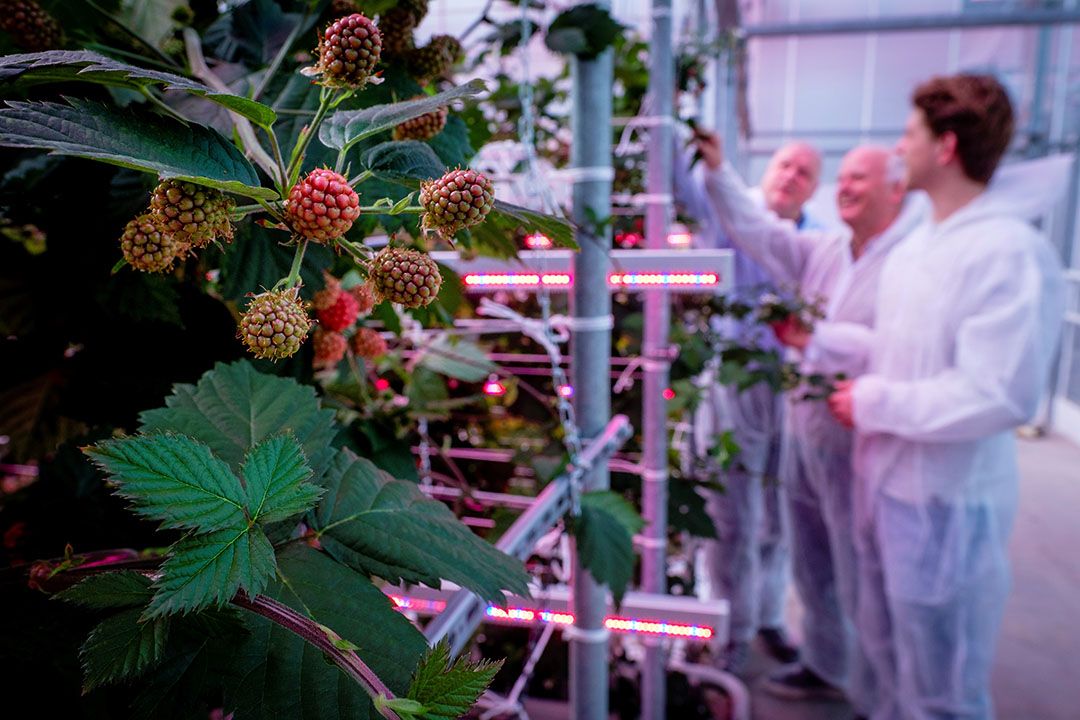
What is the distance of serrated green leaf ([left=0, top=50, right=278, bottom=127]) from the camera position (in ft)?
0.73

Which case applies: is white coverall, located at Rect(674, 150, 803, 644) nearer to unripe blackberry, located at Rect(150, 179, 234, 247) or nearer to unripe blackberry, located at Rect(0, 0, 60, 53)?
unripe blackberry, located at Rect(0, 0, 60, 53)

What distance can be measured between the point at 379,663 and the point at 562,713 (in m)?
1.25

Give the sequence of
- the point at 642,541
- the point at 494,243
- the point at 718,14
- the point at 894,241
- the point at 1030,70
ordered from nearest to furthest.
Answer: the point at 494,243, the point at 642,541, the point at 894,241, the point at 718,14, the point at 1030,70

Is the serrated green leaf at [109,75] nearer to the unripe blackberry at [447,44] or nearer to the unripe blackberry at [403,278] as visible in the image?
the unripe blackberry at [403,278]

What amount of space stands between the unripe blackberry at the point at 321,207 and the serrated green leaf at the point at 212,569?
0.35 ft

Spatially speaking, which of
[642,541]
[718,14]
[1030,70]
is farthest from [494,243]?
[1030,70]

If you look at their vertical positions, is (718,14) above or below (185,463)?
above

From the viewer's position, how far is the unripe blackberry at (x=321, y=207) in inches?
9.5

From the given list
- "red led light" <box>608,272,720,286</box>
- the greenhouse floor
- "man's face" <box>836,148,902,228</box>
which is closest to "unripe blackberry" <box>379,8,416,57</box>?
"red led light" <box>608,272,720,286</box>

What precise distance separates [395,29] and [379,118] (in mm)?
206

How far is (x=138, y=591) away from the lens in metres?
0.26

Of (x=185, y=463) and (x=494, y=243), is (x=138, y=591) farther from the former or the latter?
(x=494, y=243)

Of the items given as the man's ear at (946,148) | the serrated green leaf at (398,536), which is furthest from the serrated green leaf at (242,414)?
the man's ear at (946,148)

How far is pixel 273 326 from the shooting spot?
240 mm
